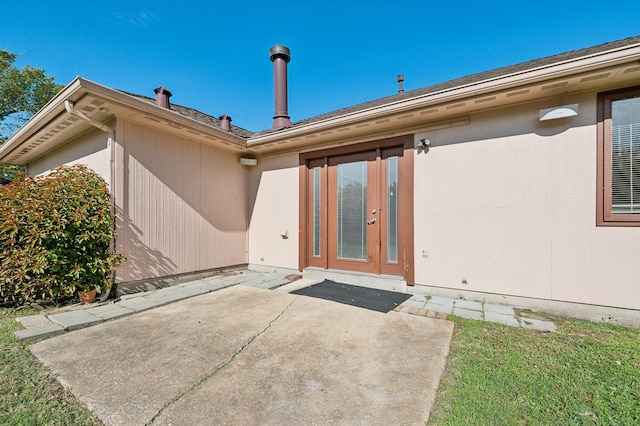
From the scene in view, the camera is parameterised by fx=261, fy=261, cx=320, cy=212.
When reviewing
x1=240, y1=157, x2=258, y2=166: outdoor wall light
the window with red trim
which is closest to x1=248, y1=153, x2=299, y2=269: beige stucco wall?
x1=240, y1=157, x2=258, y2=166: outdoor wall light

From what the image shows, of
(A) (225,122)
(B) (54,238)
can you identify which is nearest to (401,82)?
(A) (225,122)

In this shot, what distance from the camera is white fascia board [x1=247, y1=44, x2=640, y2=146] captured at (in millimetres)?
2650

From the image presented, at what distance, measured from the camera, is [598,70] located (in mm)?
2766

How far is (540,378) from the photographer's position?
191 cm

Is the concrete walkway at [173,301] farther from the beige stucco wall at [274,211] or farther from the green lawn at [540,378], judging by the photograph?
the beige stucco wall at [274,211]

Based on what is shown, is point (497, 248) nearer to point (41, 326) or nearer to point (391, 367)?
point (391, 367)

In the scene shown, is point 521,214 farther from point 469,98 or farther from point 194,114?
point 194,114

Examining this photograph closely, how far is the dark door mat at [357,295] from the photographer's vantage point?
3.61 m

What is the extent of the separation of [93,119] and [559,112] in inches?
257

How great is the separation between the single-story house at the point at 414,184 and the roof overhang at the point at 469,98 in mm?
18

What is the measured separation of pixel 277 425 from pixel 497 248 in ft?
11.4

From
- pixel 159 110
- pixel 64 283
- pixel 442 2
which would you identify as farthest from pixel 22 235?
pixel 442 2

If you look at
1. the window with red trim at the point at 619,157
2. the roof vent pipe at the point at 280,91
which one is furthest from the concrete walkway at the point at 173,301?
the roof vent pipe at the point at 280,91

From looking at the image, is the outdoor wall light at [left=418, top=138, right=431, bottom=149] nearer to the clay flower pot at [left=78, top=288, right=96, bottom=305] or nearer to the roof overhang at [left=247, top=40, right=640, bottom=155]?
the roof overhang at [left=247, top=40, right=640, bottom=155]
